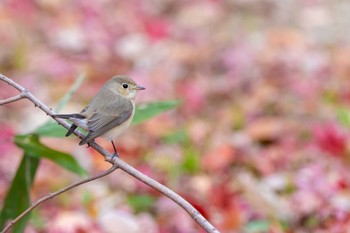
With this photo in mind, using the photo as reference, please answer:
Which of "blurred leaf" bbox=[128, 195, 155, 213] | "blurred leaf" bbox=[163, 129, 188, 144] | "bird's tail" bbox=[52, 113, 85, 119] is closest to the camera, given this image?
"bird's tail" bbox=[52, 113, 85, 119]

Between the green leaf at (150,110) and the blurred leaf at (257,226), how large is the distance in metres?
0.86

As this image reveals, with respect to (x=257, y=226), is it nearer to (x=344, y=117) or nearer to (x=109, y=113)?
(x=344, y=117)

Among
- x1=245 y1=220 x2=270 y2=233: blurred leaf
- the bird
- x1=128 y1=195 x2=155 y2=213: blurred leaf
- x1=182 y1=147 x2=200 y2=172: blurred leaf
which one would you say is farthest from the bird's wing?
x1=182 y1=147 x2=200 y2=172: blurred leaf

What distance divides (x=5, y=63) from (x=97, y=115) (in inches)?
121

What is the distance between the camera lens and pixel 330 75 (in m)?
4.99

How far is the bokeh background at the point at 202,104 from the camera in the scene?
3.38 meters

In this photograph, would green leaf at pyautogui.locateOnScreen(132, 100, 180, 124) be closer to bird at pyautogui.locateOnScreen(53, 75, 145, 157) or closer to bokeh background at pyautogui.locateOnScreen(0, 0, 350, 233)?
bird at pyautogui.locateOnScreen(53, 75, 145, 157)

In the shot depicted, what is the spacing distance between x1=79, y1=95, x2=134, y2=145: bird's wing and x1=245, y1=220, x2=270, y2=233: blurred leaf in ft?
3.60

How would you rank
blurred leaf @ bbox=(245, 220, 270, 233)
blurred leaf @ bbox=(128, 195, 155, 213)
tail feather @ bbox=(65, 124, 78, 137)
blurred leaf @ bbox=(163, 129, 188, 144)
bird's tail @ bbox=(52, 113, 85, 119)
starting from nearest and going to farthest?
bird's tail @ bbox=(52, 113, 85, 119) < tail feather @ bbox=(65, 124, 78, 137) < blurred leaf @ bbox=(245, 220, 270, 233) < blurred leaf @ bbox=(128, 195, 155, 213) < blurred leaf @ bbox=(163, 129, 188, 144)

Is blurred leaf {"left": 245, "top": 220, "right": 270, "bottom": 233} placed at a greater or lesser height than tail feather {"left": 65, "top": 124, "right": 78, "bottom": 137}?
greater

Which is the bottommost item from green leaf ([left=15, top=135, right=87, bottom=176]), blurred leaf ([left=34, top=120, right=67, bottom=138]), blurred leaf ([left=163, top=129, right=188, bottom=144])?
green leaf ([left=15, top=135, right=87, bottom=176])

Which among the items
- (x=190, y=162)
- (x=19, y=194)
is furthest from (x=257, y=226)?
(x=19, y=194)

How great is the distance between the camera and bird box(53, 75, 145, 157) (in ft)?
7.01

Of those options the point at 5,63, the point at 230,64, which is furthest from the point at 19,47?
the point at 230,64
